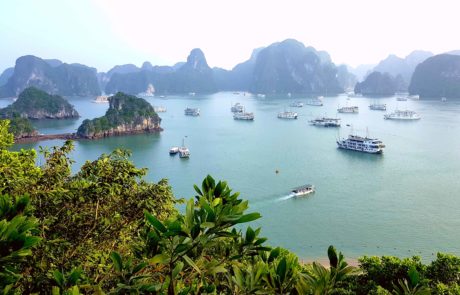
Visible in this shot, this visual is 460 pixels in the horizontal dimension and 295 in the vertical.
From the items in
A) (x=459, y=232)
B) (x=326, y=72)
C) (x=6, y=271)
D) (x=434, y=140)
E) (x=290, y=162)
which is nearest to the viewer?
(x=6, y=271)

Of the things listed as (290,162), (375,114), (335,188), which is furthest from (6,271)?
(375,114)

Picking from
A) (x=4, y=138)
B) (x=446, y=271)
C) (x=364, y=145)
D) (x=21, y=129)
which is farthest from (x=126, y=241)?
(x=21, y=129)

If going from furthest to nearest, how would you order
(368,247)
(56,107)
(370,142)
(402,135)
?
(56,107) → (402,135) → (370,142) → (368,247)

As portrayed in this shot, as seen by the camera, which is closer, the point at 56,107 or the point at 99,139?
the point at 99,139

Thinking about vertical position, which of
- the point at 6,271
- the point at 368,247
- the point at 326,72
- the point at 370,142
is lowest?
the point at 368,247

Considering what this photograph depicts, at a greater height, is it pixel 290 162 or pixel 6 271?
pixel 6 271

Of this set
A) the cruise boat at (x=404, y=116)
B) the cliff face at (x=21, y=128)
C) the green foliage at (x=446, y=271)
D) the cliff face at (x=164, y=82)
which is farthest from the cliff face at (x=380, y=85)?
the green foliage at (x=446, y=271)

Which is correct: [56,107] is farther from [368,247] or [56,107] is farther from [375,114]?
[368,247]

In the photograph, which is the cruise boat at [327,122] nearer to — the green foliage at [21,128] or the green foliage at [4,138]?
the green foliage at [21,128]
